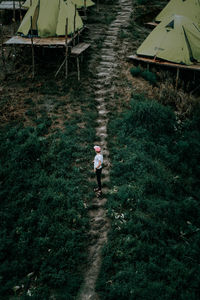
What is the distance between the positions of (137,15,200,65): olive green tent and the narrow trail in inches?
115

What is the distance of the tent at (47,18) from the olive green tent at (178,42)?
5518mm

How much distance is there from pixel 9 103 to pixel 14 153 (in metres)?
3.68

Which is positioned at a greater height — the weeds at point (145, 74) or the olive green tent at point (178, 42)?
the olive green tent at point (178, 42)

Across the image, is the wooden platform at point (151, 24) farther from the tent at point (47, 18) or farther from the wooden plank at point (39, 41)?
the wooden plank at point (39, 41)

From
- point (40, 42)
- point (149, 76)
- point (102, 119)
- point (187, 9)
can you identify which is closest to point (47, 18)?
point (40, 42)

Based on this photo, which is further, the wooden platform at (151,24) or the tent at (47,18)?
the wooden platform at (151,24)

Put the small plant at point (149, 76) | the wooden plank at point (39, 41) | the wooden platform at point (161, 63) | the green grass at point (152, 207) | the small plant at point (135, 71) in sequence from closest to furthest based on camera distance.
→ 1. the green grass at point (152, 207)
2. the wooden plank at point (39, 41)
3. the wooden platform at point (161, 63)
4. the small plant at point (149, 76)
5. the small plant at point (135, 71)

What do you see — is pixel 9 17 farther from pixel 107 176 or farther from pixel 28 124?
pixel 107 176

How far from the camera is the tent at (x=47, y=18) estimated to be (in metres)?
14.8

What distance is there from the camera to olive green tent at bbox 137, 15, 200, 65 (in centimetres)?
1439

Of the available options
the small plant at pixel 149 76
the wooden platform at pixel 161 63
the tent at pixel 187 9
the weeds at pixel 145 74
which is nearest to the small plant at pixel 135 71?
the weeds at pixel 145 74

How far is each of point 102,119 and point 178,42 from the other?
22.7ft

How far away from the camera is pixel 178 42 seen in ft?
47.3

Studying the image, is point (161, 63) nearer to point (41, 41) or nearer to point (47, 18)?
point (41, 41)
